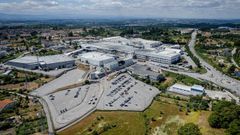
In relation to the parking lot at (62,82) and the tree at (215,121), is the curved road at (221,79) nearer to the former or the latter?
the tree at (215,121)

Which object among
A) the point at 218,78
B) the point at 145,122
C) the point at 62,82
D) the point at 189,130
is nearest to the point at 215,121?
the point at 189,130

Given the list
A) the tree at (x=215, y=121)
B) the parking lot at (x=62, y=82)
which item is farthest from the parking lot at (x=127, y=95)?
the tree at (x=215, y=121)

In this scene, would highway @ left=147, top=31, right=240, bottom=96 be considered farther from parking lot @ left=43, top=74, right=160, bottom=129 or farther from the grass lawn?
the grass lawn

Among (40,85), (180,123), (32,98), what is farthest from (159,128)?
(40,85)

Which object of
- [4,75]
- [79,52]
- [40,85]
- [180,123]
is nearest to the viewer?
[180,123]

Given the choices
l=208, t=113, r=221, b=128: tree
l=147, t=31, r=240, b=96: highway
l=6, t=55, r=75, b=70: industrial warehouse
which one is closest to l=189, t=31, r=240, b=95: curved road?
l=147, t=31, r=240, b=96: highway

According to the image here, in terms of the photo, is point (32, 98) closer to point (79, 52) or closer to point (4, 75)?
point (4, 75)

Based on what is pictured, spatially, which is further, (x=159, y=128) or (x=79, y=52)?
(x=79, y=52)
